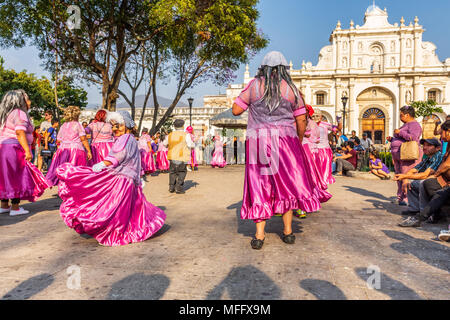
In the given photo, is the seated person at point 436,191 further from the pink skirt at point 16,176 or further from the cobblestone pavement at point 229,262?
the pink skirt at point 16,176

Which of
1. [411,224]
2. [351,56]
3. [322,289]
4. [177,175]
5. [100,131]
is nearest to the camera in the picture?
[322,289]

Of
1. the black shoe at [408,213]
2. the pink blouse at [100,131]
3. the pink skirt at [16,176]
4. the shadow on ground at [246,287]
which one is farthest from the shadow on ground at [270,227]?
the pink blouse at [100,131]

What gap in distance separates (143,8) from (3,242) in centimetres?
1079

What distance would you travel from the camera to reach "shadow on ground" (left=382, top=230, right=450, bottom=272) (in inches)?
106

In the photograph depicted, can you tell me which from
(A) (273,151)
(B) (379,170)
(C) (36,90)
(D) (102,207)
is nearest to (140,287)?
(D) (102,207)

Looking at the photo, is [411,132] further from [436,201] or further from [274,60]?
[274,60]

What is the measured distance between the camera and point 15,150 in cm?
487

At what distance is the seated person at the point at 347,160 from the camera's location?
1162cm

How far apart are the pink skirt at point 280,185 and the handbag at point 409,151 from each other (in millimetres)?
3046

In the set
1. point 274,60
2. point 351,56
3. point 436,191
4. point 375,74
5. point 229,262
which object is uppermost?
point 351,56

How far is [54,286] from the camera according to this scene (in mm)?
2207

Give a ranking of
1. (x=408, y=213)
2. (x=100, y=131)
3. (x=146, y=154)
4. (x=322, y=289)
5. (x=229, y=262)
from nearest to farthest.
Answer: (x=322, y=289)
(x=229, y=262)
(x=408, y=213)
(x=100, y=131)
(x=146, y=154)

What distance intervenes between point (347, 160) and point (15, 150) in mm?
10418
